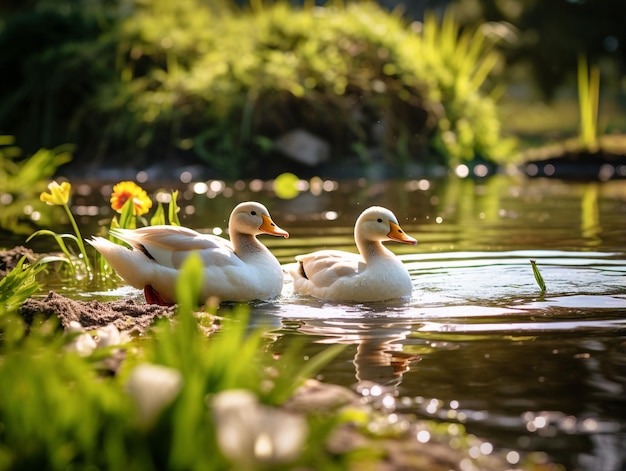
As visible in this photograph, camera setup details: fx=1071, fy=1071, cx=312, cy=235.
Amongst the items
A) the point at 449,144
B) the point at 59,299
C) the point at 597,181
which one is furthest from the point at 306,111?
the point at 59,299

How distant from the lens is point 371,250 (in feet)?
24.5

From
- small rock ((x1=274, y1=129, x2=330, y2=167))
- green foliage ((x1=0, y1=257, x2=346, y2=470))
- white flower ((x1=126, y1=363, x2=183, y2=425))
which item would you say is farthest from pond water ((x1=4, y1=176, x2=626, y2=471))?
small rock ((x1=274, y1=129, x2=330, y2=167))

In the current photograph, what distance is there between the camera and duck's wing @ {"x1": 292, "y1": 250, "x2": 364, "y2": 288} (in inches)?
288

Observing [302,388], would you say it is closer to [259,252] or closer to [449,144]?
[259,252]

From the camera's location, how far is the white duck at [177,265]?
6.97 m

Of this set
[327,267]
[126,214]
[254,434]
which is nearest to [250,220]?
[327,267]

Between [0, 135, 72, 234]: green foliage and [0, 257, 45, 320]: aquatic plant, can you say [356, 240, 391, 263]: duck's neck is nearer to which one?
[0, 257, 45, 320]: aquatic plant

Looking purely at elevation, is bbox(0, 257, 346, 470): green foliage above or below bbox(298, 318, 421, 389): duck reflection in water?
above

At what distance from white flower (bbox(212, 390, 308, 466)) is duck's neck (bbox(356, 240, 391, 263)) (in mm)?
4620

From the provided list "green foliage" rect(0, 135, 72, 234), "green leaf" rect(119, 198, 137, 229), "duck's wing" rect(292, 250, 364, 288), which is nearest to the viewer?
"duck's wing" rect(292, 250, 364, 288)

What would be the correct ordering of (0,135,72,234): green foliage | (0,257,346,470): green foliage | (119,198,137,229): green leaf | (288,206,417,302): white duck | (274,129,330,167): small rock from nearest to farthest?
(0,257,346,470): green foliage → (288,206,417,302): white duck → (119,198,137,229): green leaf → (0,135,72,234): green foliage → (274,129,330,167): small rock

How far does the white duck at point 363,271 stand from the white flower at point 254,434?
4317 mm

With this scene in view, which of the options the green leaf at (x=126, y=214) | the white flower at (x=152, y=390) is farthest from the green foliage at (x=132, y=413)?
the green leaf at (x=126, y=214)

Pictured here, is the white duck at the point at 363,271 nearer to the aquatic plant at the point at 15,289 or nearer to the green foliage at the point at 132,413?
the aquatic plant at the point at 15,289
